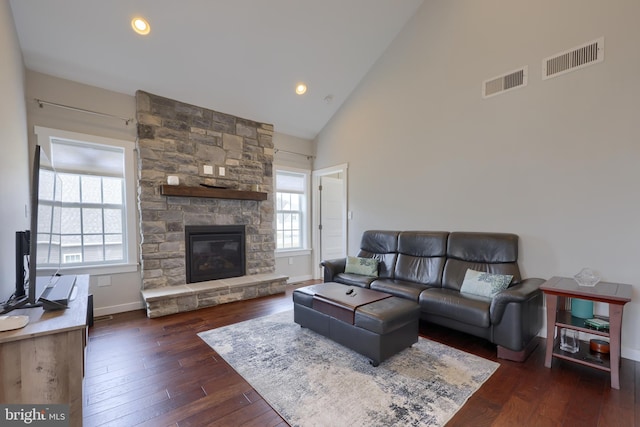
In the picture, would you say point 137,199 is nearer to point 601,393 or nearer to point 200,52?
point 200,52

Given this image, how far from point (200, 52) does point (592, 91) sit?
414cm

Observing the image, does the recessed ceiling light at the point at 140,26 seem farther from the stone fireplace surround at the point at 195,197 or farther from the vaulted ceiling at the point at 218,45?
the stone fireplace surround at the point at 195,197

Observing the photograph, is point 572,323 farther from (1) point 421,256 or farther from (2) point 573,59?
(2) point 573,59

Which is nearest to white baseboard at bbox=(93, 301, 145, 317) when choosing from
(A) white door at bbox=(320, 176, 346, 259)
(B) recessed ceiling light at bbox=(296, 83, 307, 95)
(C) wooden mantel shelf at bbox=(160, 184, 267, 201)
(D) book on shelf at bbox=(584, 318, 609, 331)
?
(C) wooden mantel shelf at bbox=(160, 184, 267, 201)

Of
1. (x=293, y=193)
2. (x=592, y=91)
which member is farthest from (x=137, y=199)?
(x=592, y=91)

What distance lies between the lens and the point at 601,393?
1.94 meters

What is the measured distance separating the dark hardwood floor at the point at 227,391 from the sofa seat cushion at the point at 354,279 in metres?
1.00

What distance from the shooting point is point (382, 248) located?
4.06 metres

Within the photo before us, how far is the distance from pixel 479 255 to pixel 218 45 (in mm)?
3953

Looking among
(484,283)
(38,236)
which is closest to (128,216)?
(38,236)

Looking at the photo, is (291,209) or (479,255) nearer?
(479,255)

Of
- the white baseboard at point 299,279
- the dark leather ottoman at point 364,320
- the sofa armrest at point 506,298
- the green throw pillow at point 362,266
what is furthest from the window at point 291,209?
the sofa armrest at point 506,298

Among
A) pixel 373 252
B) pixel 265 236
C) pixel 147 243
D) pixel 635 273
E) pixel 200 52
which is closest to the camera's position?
pixel 635 273

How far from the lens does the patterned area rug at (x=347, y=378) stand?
5.71 feet
